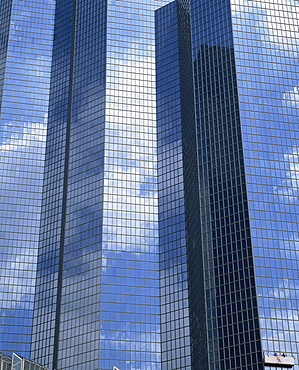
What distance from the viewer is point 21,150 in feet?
515

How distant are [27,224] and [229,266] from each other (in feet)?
175

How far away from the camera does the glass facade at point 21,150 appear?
139125mm

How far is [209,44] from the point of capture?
452 feet

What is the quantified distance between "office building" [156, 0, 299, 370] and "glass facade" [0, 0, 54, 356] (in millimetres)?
30060

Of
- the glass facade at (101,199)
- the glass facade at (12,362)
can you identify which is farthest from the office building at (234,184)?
the glass facade at (12,362)

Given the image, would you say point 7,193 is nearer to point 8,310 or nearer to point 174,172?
point 8,310

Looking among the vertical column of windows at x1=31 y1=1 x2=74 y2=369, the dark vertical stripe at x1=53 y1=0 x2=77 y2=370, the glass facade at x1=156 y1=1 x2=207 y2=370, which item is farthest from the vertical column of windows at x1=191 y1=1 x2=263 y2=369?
the vertical column of windows at x1=31 y1=1 x2=74 y2=369

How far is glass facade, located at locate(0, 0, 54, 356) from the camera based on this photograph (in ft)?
456

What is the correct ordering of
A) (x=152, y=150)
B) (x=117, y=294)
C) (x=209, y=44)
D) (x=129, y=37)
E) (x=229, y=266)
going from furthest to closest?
(x=129, y=37), (x=152, y=150), (x=209, y=44), (x=117, y=294), (x=229, y=266)

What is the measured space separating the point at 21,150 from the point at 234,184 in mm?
58914

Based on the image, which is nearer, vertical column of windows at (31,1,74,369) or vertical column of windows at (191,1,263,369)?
vertical column of windows at (191,1,263,369)

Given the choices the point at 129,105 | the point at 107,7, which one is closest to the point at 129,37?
the point at 107,7

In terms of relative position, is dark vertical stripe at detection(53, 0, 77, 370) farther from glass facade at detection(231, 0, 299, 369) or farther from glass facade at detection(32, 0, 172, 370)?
glass facade at detection(231, 0, 299, 369)

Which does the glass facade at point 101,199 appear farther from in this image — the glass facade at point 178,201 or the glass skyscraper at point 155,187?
the glass facade at point 178,201
